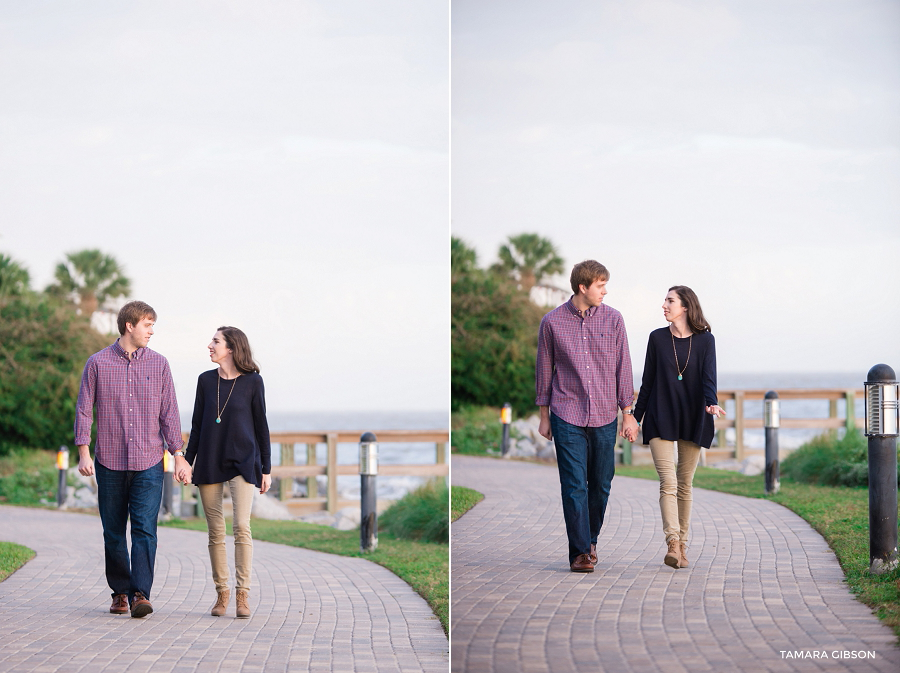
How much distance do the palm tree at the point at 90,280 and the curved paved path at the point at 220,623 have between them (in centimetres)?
1427

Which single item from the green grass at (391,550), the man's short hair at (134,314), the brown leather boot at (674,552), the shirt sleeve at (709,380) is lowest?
the green grass at (391,550)

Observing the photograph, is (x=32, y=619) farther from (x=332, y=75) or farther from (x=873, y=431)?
(x=332, y=75)

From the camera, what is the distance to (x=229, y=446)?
16.4 ft

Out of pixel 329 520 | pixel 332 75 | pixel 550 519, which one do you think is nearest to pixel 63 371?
pixel 329 520

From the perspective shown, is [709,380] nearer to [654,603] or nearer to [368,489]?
[654,603]

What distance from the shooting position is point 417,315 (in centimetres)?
4194

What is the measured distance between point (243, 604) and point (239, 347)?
137cm

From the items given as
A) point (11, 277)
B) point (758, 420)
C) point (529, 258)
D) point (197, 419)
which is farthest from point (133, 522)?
point (529, 258)

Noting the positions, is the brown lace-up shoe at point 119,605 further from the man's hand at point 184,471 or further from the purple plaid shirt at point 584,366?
the purple plaid shirt at point 584,366

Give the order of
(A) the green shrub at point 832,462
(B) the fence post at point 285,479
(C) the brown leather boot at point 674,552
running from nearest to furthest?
(C) the brown leather boot at point 674,552, (A) the green shrub at point 832,462, (B) the fence post at point 285,479

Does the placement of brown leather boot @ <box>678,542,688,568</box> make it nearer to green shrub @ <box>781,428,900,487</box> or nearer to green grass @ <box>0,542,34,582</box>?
green grass @ <box>0,542,34,582</box>

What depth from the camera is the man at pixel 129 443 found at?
515cm

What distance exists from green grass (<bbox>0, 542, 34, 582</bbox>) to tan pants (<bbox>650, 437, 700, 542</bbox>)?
4395 mm

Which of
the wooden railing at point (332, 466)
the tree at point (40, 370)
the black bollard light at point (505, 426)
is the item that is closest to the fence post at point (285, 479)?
the wooden railing at point (332, 466)
